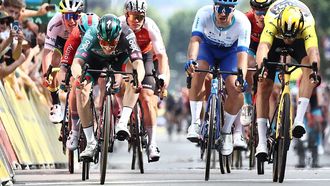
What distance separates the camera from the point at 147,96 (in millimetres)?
17625

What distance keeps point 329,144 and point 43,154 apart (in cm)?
2168

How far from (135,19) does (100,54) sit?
1.84 meters

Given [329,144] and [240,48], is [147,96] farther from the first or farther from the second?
[329,144]

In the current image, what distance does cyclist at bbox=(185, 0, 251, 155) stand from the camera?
16562mm

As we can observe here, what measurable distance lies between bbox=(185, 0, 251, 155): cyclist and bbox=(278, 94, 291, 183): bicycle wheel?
1648mm

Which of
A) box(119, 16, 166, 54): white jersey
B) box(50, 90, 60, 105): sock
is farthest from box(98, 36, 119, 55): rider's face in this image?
box(50, 90, 60, 105): sock

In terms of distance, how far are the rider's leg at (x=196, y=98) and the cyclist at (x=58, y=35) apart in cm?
218

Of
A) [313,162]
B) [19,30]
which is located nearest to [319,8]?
[313,162]

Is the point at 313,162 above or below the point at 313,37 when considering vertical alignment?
below

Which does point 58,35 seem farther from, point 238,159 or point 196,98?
point 238,159

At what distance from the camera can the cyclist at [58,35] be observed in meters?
18.3

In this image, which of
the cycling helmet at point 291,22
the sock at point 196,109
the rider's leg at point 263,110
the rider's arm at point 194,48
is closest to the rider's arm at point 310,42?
the cycling helmet at point 291,22

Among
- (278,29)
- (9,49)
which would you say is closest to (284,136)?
(278,29)

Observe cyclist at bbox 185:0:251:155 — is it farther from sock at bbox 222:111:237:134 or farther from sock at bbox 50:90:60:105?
sock at bbox 50:90:60:105
